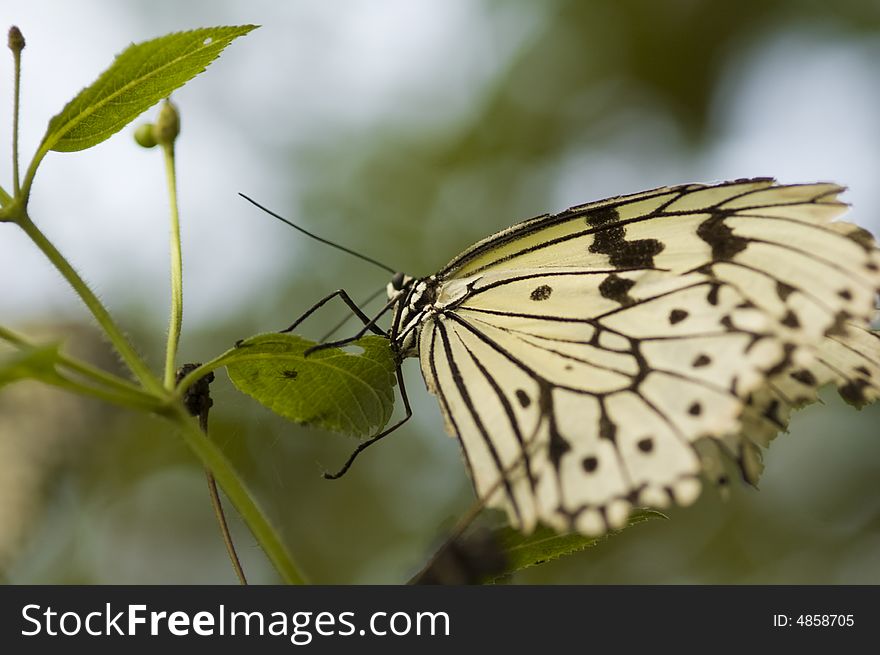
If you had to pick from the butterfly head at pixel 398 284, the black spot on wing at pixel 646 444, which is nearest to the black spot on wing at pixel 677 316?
the black spot on wing at pixel 646 444

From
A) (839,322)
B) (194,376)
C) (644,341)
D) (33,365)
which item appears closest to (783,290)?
(839,322)

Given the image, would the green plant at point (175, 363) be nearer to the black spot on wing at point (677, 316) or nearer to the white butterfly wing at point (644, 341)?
the white butterfly wing at point (644, 341)

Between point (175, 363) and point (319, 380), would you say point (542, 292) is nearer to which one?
point (319, 380)

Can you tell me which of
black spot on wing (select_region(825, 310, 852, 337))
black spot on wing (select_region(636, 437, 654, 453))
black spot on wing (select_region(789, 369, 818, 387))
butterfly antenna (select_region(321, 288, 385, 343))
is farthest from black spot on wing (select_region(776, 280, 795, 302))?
butterfly antenna (select_region(321, 288, 385, 343))

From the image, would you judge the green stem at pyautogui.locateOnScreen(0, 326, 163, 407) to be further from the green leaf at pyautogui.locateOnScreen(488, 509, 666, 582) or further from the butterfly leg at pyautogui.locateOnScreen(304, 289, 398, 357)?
the green leaf at pyautogui.locateOnScreen(488, 509, 666, 582)

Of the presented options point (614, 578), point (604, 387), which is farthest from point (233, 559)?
point (614, 578)

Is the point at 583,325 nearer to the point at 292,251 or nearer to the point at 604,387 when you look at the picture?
the point at 604,387
